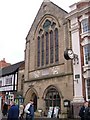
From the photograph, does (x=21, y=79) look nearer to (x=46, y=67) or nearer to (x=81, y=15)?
(x=46, y=67)

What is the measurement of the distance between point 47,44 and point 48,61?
2.14m

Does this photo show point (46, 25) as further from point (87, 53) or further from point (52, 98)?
point (52, 98)

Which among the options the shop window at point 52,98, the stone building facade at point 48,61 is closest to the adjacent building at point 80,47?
the stone building facade at point 48,61

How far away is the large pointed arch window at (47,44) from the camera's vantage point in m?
23.8

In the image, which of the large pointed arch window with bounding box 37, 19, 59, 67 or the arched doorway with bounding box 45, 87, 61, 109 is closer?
the arched doorway with bounding box 45, 87, 61, 109

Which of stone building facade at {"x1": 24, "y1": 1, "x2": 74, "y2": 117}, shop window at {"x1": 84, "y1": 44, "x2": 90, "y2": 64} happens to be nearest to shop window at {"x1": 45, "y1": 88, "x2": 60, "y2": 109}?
stone building facade at {"x1": 24, "y1": 1, "x2": 74, "y2": 117}

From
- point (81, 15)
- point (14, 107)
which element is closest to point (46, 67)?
point (81, 15)

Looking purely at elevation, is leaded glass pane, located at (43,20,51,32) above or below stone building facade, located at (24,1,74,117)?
above

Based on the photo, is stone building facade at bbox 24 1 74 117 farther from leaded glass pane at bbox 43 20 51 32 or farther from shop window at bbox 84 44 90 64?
shop window at bbox 84 44 90 64

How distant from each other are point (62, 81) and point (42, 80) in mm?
3322

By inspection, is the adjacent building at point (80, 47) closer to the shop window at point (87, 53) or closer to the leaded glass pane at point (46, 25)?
the shop window at point (87, 53)

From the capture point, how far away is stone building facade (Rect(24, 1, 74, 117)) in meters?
21.3

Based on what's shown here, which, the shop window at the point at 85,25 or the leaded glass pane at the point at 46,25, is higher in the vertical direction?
the leaded glass pane at the point at 46,25

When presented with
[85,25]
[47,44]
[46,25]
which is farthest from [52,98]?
[46,25]
